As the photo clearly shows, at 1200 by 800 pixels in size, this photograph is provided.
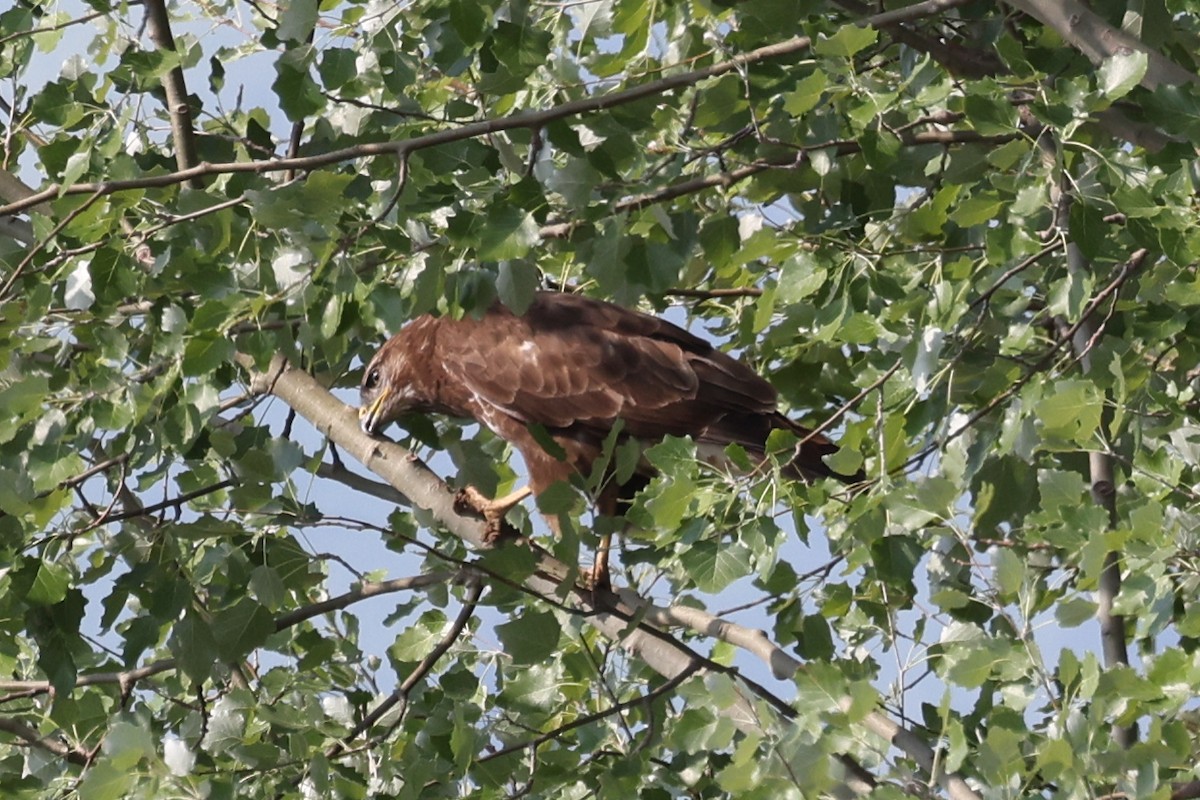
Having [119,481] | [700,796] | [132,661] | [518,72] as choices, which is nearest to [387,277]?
[518,72]

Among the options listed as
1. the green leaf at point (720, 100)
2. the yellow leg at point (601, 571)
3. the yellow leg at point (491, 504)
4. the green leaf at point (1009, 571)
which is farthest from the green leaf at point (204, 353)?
the green leaf at point (1009, 571)

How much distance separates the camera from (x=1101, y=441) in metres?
2.85

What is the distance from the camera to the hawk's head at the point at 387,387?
496 cm

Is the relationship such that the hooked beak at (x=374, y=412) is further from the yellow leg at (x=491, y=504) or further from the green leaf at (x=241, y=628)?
the green leaf at (x=241, y=628)

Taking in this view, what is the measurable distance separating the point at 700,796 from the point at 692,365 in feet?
4.71

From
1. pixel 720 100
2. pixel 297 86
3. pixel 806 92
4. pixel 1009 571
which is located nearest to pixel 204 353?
pixel 297 86

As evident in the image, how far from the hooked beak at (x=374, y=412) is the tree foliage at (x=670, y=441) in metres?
0.69

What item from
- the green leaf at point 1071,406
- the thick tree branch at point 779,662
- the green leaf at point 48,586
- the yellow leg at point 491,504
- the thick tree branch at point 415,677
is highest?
the green leaf at point 1071,406

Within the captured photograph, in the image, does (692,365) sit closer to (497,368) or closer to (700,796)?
(497,368)

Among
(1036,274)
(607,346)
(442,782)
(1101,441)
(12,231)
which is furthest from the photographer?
(607,346)

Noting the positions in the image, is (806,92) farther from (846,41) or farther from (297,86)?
(297,86)

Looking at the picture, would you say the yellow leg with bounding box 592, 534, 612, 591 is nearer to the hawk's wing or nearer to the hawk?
the hawk

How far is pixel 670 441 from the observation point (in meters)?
2.95

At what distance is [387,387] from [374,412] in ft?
0.55
